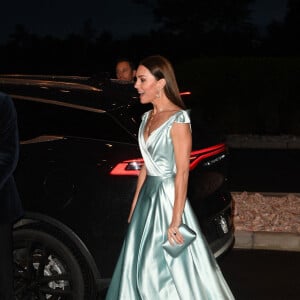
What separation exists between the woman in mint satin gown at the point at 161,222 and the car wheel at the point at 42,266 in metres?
0.46

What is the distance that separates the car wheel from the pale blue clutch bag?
0.73 m

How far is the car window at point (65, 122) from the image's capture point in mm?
4422

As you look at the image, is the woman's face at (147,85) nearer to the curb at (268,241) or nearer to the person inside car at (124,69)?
the curb at (268,241)

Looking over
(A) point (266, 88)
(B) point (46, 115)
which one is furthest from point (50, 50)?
(B) point (46, 115)

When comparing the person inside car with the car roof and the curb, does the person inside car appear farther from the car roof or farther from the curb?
the car roof

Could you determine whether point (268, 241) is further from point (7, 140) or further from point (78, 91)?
point (7, 140)

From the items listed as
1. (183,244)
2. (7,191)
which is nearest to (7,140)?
(7,191)

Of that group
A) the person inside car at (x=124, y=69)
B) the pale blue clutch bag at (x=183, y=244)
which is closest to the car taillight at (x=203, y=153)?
the pale blue clutch bag at (x=183, y=244)

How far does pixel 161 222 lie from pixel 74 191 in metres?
0.61

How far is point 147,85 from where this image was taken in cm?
391

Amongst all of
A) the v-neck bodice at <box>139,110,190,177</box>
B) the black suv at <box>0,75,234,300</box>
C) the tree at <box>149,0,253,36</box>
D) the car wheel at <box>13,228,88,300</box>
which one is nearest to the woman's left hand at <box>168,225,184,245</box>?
the v-neck bodice at <box>139,110,190,177</box>

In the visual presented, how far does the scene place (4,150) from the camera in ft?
11.8

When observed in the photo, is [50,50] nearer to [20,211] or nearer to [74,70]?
[74,70]

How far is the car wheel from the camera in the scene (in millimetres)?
4395
